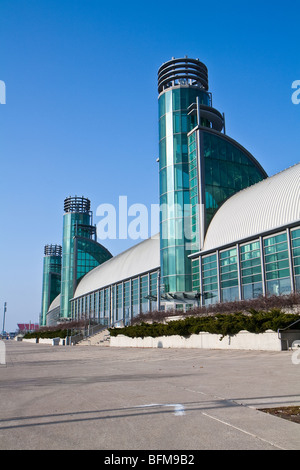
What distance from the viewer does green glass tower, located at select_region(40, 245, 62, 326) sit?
15100cm

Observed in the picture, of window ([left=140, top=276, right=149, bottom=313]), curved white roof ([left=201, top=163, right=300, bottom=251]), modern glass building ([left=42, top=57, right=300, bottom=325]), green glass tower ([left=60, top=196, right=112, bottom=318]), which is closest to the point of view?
curved white roof ([left=201, top=163, right=300, bottom=251])

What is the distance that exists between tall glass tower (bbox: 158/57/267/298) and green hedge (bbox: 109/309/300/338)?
12.8 meters

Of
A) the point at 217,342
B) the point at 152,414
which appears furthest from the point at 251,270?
the point at 152,414

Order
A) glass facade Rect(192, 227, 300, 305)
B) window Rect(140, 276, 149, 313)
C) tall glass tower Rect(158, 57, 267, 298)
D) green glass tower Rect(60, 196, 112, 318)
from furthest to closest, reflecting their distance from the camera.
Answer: green glass tower Rect(60, 196, 112, 318)
window Rect(140, 276, 149, 313)
tall glass tower Rect(158, 57, 267, 298)
glass facade Rect(192, 227, 300, 305)

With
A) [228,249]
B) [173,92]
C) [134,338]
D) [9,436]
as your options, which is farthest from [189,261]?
[9,436]

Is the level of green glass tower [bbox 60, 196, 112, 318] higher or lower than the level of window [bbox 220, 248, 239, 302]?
higher

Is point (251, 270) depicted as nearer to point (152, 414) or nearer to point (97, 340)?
point (97, 340)

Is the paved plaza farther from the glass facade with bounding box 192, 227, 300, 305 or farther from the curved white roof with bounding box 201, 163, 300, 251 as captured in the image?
the curved white roof with bounding box 201, 163, 300, 251

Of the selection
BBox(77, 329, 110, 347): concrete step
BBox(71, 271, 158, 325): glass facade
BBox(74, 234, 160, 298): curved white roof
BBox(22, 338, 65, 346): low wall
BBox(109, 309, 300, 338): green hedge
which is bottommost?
BBox(22, 338, 65, 346): low wall

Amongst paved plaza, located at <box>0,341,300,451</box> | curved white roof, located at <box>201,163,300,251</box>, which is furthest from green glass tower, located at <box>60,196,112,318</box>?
paved plaza, located at <box>0,341,300,451</box>

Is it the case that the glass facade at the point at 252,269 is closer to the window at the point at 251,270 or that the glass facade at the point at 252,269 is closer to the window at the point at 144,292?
the window at the point at 251,270

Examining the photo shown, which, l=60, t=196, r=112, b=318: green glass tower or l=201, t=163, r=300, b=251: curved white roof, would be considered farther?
l=60, t=196, r=112, b=318: green glass tower

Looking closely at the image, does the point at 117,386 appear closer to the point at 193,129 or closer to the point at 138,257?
the point at 193,129

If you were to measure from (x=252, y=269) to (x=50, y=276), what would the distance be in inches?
5062
